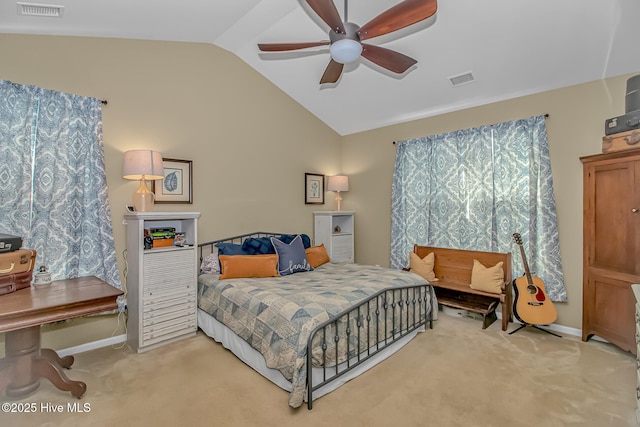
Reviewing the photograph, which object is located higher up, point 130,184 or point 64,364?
point 130,184

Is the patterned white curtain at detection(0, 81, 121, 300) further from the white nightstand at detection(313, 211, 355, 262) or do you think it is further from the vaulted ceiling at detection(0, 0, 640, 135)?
the white nightstand at detection(313, 211, 355, 262)

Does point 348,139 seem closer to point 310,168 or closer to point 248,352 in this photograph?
point 310,168

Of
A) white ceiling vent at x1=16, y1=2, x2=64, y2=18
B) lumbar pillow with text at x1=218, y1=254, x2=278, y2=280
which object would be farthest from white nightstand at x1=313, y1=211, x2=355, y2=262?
white ceiling vent at x1=16, y1=2, x2=64, y2=18

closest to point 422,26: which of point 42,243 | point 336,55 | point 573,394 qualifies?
point 336,55

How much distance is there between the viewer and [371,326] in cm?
268

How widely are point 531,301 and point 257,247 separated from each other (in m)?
3.11

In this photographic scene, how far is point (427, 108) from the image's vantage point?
4387 millimetres

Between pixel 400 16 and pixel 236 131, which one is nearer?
pixel 400 16

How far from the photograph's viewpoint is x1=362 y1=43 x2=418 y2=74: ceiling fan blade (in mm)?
2502

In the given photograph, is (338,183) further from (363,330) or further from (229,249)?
(363,330)

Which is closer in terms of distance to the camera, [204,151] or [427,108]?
[204,151]

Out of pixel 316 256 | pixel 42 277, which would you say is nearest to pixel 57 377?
pixel 42 277

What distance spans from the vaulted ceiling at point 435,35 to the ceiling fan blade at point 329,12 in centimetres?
63

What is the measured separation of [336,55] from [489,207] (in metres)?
2.77
